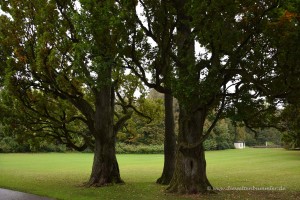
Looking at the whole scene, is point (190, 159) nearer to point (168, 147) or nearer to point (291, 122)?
point (291, 122)

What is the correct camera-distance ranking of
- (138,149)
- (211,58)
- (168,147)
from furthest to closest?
(138,149), (168,147), (211,58)

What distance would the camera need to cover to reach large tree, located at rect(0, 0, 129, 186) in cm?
1353

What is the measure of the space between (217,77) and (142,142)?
56231 mm

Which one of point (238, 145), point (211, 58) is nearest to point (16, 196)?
point (211, 58)

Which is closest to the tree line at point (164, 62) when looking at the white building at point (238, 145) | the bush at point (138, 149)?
the bush at point (138, 149)

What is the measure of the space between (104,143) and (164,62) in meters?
7.52

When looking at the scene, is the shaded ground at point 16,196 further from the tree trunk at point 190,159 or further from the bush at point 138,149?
the bush at point 138,149

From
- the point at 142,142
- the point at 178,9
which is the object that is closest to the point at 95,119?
the point at 178,9

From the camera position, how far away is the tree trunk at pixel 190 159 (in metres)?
15.6

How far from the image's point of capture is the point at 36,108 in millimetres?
19391

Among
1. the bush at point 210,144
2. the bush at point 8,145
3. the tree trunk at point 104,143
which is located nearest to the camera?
the tree trunk at point 104,143

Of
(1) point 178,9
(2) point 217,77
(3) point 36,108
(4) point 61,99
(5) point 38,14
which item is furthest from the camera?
(4) point 61,99

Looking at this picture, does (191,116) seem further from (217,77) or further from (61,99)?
(61,99)

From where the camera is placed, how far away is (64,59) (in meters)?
17.8
